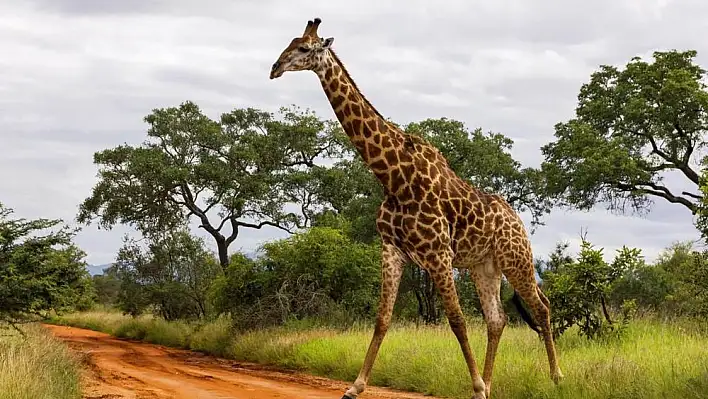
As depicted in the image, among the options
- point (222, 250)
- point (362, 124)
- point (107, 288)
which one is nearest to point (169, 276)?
point (222, 250)

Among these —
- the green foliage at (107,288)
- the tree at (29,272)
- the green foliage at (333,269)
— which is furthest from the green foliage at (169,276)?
the green foliage at (107,288)

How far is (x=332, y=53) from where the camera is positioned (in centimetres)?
842

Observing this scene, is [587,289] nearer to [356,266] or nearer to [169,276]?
[356,266]

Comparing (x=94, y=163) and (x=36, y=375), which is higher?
(x=94, y=163)

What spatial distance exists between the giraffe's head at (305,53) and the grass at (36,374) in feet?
14.0

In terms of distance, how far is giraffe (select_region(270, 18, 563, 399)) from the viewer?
8.23 m

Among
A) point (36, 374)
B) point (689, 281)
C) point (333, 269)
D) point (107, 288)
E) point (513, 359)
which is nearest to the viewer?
point (36, 374)

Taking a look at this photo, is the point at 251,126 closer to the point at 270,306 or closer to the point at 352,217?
the point at 352,217

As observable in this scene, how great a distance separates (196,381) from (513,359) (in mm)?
5013

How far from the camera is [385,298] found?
332 inches

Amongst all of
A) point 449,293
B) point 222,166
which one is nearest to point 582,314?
point 449,293

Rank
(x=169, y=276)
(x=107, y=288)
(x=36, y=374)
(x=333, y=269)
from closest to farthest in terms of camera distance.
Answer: (x=36, y=374) < (x=333, y=269) < (x=169, y=276) < (x=107, y=288)

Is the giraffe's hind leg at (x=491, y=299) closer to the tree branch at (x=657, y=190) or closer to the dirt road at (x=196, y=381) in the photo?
the dirt road at (x=196, y=381)

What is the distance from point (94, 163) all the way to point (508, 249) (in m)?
25.0
